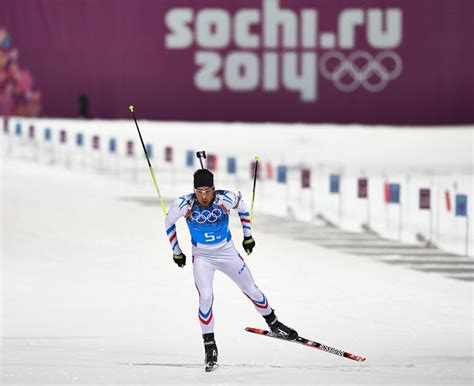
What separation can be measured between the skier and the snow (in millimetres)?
542

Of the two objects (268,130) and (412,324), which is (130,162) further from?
(412,324)

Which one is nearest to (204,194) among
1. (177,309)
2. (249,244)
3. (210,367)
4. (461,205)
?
(249,244)

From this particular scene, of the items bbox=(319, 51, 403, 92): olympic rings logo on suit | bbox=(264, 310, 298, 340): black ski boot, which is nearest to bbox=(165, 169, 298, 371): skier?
bbox=(264, 310, 298, 340): black ski boot

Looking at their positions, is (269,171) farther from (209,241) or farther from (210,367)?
(210,367)

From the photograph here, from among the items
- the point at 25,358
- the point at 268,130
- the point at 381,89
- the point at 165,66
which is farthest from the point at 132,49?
the point at 25,358

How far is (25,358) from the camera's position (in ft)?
43.2

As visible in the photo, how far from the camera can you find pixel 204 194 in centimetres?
1236

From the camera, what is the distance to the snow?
12.7m

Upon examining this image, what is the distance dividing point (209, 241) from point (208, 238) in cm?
3

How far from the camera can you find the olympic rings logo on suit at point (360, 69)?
38.5 meters

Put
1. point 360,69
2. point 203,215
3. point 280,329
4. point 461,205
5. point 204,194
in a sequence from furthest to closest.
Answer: point 360,69
point 461,205
point 280,329
point 203,215
point 204,194

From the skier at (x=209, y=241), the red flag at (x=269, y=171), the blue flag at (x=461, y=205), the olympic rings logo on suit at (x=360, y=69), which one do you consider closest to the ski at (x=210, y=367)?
the skier at (x=209, y=241)

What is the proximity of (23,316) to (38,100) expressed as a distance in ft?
77.9

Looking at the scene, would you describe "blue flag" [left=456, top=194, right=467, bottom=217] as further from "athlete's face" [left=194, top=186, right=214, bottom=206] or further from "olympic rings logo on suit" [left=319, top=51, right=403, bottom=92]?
"olympic rings logo on suit" [left=319, top=51, right=403, bottom=92]
